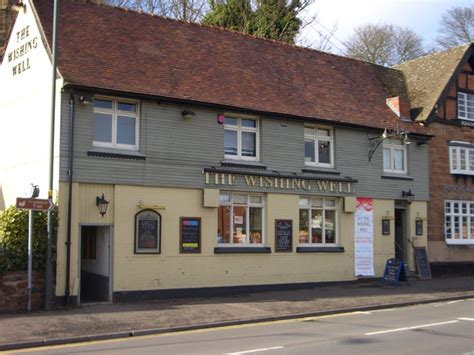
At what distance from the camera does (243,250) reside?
61.4ft

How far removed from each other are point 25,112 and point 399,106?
13.8 metres

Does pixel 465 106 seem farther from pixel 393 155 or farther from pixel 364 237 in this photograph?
pixel 364 237

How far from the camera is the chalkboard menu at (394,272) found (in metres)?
20.5

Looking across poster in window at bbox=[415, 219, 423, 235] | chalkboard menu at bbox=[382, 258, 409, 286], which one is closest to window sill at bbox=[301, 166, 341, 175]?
chalkboard menu at bbox=[382, 258, 409, 286]

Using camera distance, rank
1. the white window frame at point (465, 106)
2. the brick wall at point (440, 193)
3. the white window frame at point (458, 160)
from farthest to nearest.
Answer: the white window frame at point (465, 106), the white window frame at point (458, 160), the brick wall at point (440, 193)

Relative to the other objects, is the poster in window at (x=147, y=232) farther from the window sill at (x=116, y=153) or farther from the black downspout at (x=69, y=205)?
the black downspout at (x=69, y=205)

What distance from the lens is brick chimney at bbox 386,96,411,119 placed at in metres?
24.0

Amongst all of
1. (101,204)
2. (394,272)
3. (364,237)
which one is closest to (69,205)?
(101,204)

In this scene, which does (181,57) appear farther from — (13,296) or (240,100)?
(13,296)

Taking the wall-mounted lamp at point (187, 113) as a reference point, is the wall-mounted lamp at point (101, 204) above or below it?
below

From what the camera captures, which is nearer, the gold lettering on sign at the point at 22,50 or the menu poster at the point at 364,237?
the gold lettering on sign at the point at 22,50

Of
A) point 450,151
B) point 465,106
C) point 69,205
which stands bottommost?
point 69,205

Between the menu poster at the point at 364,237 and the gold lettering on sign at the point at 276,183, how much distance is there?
2.86ft

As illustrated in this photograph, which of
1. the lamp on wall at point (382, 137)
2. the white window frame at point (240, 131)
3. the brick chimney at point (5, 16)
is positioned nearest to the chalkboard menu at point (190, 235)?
the white window frame at point (240, 131)
